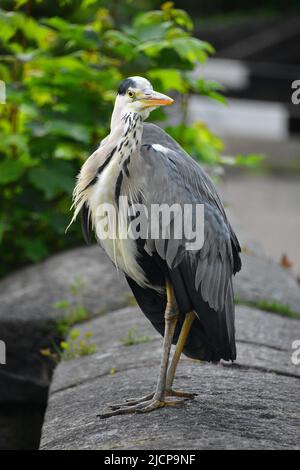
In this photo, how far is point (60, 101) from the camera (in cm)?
652

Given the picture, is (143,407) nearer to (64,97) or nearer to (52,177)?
(52,177)

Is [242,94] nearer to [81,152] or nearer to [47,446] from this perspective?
[81,152]

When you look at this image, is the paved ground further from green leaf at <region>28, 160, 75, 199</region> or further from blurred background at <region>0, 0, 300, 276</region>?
green leaf at <region>28, 160, 75, 199</region>

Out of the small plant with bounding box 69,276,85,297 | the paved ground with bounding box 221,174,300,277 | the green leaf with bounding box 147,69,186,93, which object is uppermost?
the green leaf with bounding box 147,69,186,93

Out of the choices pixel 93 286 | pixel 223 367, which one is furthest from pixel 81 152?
pixel 223 367

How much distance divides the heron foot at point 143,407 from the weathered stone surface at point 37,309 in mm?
Answer: 1691

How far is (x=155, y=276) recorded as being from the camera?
3.89 metres

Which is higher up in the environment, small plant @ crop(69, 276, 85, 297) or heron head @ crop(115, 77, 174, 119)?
heron head @ crop(115, 77, 174, 119)

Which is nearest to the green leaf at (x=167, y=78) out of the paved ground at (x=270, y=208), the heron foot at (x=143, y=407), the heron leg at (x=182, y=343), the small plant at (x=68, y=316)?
the small plant at (x=68, y=316)

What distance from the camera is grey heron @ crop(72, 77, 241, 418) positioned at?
3.76m

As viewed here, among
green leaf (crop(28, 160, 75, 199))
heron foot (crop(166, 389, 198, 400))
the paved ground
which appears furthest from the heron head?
the paved ground

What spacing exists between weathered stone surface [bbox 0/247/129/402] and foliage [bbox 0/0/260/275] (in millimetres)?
521

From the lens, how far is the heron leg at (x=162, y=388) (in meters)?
3.77

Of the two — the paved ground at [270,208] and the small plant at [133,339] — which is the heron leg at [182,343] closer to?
the small plant at [133,339]
